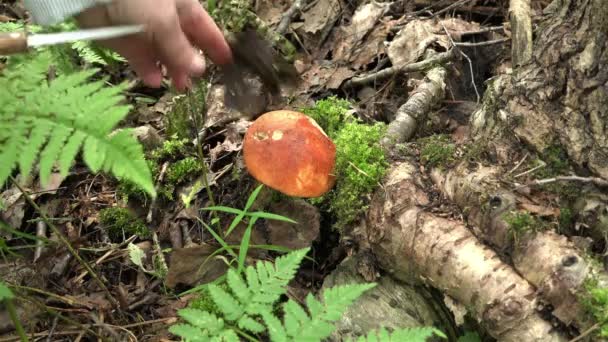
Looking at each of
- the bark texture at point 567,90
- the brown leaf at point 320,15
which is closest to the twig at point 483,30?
the brown leaf at point 320,15

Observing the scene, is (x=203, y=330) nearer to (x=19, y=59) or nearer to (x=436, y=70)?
(x=19, y=59)

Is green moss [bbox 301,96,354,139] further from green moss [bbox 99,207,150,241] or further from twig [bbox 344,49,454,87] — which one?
green moss [bbox 99,207,150,241]

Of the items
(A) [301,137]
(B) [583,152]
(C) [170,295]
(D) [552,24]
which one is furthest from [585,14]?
(C) [170,295]

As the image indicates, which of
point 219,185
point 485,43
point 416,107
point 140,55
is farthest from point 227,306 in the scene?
point 485,43

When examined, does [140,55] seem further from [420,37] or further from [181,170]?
[420,37]

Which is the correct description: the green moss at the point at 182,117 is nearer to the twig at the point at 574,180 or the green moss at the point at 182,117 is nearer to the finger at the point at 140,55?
the finger at the point at 140,55

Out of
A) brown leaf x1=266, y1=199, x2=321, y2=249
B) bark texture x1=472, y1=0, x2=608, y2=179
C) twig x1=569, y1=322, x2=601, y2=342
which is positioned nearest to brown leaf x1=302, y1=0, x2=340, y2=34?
brown leaf x1=266, y1=199, x2=321, y2=249

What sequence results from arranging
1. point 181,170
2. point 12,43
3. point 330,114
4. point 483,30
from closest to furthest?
point 12,43, point 330,114, point 181,170, point 483,30
